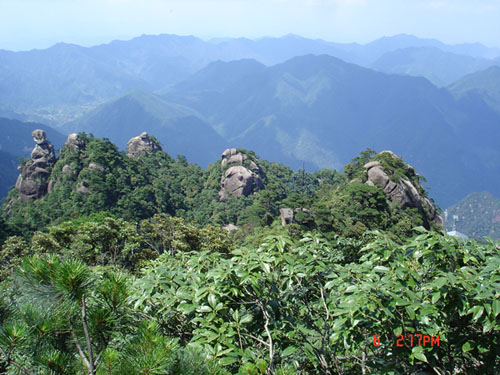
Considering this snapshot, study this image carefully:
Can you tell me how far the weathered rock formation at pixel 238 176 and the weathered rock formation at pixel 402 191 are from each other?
41.8 feet

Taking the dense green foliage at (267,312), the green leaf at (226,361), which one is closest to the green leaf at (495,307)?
the dense green foliage at (267,312)

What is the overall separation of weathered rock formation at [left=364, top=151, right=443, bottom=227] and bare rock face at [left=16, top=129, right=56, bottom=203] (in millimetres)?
27009

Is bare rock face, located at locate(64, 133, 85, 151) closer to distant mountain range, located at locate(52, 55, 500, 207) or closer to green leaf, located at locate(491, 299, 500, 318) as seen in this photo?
green leaf, located at locate(491, 299, 500, 318)

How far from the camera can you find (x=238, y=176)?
3625cm

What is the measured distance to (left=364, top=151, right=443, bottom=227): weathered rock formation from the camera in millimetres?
24078

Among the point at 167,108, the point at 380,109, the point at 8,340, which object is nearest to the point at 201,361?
the point at 8,340

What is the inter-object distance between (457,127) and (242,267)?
705 ft

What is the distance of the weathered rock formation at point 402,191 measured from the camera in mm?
24078

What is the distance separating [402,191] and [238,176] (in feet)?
53.4

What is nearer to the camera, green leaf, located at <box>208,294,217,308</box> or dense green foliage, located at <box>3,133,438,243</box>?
green leaf, located at <box>208,294,217,308</box>

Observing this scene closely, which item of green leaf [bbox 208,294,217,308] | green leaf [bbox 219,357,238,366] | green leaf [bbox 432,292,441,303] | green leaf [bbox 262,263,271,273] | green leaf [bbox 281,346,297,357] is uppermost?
green leaf [bbox 432,292,441,303]

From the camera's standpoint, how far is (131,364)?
1882 mm

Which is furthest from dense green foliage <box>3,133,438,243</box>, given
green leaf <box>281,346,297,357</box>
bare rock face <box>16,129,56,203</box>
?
green leaf <box>281,346,297,357</box>
